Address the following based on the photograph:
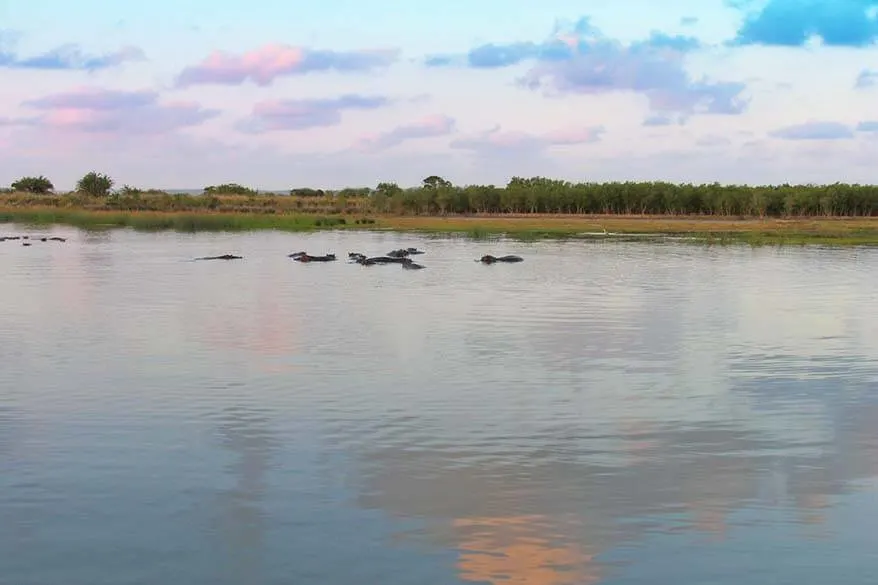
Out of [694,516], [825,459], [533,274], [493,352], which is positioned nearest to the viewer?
[694,516]

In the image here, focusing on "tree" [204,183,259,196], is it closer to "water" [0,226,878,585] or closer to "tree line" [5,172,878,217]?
"tree line" [5,172,878,217]

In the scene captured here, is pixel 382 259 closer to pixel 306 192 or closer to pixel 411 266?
pixel 411 266

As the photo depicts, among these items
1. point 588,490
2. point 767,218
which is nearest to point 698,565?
point 588,490

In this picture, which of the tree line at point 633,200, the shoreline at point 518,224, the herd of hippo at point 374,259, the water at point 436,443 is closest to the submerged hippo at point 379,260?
the herd of hippo at point 374,259

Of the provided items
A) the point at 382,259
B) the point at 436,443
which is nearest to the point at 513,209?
the point at 382,259

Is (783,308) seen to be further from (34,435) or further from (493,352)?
(34,435)

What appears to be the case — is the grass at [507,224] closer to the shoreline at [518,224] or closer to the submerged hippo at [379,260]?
the shoreline at [518,224]

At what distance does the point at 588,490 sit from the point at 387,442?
278 centimetres

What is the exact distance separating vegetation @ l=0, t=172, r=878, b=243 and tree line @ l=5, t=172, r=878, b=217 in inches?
3.5

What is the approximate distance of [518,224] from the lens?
82000 mm

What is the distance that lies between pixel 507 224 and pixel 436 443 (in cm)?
6992

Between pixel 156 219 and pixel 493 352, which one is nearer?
pixel 493 352

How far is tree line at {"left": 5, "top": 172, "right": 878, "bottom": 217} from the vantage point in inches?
3617

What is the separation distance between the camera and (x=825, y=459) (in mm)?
12000
